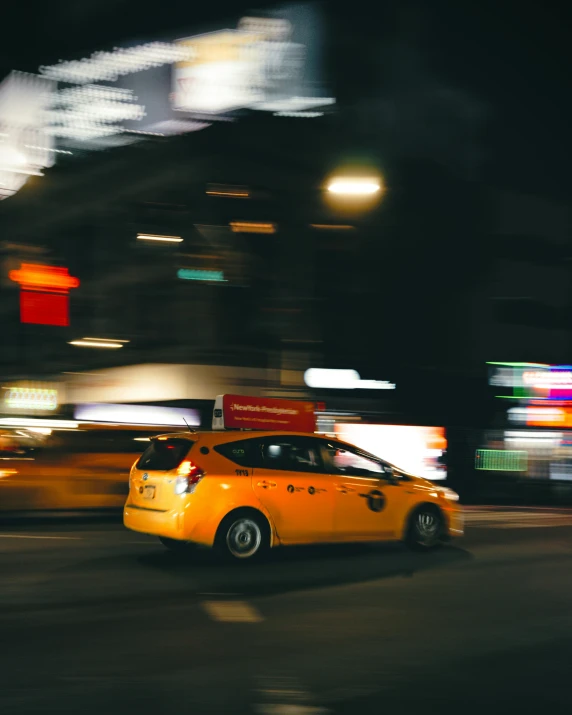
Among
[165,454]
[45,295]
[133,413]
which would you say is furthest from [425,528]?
[45,295]

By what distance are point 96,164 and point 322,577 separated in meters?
27.8

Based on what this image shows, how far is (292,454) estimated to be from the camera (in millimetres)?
10633

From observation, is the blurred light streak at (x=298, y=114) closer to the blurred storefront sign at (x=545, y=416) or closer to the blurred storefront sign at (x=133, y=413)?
the blurred storefront sign at (x=133, y=413)

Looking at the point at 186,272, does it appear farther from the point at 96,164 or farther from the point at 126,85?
the point at 126,85

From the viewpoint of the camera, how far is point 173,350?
30578mm

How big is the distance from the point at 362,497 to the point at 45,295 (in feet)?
44.5

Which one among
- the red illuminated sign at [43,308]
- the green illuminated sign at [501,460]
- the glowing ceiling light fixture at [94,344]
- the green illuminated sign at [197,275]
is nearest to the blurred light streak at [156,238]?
the green illuminated sign at [197,275]

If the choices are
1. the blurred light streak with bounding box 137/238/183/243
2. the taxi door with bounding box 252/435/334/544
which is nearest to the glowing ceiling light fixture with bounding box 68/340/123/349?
the blurred light streak with bounding box 137/238/183/243

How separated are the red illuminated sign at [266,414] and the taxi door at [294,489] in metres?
0.78

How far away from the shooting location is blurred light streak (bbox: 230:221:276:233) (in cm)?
3059

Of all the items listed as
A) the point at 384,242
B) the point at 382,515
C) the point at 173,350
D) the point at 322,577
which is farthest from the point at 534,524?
the point at 384,242

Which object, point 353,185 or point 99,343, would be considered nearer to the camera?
point 353,185

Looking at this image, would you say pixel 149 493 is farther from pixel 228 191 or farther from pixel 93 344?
pixel 93 344

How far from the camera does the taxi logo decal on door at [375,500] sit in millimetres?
10811
